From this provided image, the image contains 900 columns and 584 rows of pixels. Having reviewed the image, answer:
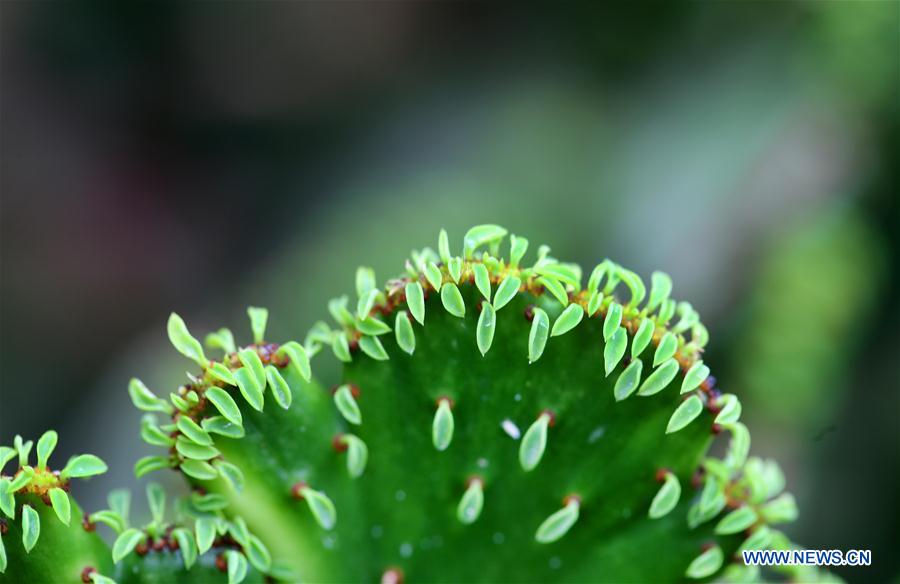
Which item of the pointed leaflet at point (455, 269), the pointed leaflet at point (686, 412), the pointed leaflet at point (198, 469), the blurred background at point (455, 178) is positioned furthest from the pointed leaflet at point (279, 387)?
the blurred background at point (455, 178)

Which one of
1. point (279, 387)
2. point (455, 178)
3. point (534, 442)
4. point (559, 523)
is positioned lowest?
point (455, 178)

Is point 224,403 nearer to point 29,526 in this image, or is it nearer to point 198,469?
point 198,469

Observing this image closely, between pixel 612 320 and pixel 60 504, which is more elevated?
pixel 612 320

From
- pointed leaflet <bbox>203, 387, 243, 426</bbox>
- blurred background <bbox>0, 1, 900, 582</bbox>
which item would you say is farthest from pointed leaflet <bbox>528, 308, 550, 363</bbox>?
blurred background <bbox>0, 1, 900, 582</bbox>

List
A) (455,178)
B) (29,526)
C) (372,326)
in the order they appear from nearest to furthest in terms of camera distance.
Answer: (29,526) → (372,326) → (455,178)

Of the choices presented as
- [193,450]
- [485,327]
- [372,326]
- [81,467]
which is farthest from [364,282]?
[81,467]

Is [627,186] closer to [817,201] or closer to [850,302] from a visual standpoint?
[817,201]

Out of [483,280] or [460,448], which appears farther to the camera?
[460,448]
